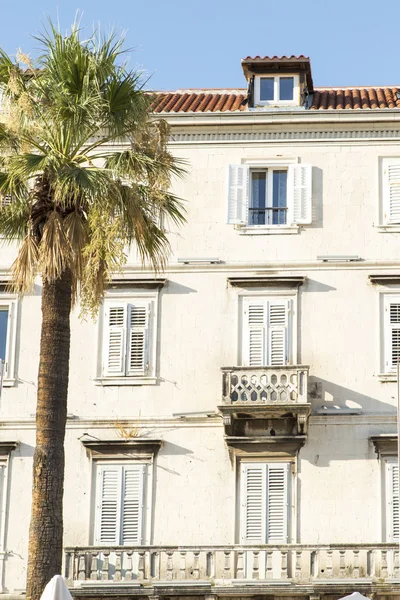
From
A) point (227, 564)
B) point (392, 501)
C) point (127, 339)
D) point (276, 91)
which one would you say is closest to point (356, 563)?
point (392, 501)

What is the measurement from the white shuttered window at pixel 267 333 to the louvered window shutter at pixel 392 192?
312 centimetres

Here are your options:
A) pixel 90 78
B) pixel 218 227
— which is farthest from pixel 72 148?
pixel 218 227

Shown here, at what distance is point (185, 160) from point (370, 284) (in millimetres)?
5266

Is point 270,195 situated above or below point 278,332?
above

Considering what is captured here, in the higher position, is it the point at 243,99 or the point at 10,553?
the point at 243,99

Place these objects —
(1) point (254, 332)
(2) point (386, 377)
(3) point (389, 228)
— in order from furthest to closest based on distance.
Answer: (3) point (389, 228)
(1) point (254, 332)
(2) point (386, 377)

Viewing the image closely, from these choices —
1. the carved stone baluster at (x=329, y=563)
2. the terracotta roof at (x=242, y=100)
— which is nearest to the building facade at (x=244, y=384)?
the carved stone baluster at (x=329, y=563)

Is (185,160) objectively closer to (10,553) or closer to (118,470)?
(118,470)

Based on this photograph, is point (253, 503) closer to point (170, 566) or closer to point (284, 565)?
point (284, 565)

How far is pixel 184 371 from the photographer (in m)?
32.6

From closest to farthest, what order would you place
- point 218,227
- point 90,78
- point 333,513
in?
point 90,78
point 333,513
point 218,227

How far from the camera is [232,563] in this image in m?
30.4

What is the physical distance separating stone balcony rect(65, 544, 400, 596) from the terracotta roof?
10.6 meters

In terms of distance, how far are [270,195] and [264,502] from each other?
23.6ft
